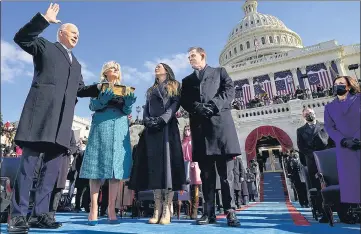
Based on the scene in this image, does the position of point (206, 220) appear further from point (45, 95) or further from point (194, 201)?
point (45, 95)

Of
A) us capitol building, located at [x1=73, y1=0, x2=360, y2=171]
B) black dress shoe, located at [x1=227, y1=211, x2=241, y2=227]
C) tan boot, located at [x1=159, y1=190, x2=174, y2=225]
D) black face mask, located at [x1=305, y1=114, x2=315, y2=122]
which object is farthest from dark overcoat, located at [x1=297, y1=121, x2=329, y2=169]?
us capitol building, located at [x1=73, y1=0, x2=360, y2=171]

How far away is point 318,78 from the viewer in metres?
34.6

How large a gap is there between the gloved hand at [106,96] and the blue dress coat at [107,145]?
81mm

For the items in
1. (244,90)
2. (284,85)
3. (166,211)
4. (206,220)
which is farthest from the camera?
(244,90)

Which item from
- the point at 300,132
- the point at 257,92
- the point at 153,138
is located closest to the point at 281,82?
the point at 257,92

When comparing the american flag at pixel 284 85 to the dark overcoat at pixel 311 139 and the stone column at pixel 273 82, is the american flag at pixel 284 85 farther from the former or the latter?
the dark overcoat at pixel 311 139

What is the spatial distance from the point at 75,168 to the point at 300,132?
561 centimetres

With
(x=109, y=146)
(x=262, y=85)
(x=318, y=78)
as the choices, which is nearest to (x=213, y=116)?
(x=109, y=146)

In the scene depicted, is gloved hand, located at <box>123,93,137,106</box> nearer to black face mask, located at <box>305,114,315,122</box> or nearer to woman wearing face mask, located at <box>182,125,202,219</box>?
woman wearing face mask, located at <box>182,125,202,219</box>

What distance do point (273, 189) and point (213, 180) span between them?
1414 cm

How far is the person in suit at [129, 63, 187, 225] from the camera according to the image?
2971 millimetres

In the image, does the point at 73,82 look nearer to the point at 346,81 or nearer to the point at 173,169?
the point at 173,169

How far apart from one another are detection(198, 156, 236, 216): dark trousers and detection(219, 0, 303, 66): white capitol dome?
56146mm

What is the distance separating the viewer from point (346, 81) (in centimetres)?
269
